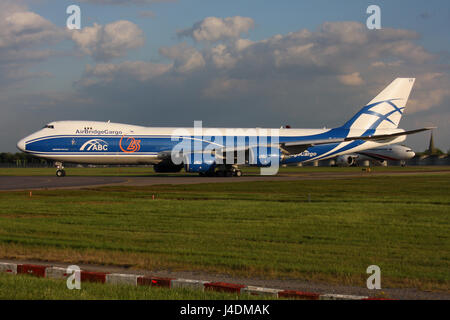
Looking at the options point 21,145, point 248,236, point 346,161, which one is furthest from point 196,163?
point 346,161

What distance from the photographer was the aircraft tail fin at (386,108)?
51375 mm

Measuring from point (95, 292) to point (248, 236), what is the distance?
639 centimetres

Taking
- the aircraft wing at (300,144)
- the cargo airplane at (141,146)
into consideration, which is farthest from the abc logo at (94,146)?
the aircraft wing at (300,144)

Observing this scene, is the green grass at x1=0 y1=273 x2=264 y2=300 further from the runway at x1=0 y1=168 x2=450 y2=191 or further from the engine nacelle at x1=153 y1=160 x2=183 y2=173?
the engine nacelle at x1=153 y1=160 x2=183 y2=173

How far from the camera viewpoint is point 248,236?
1364 centimetres

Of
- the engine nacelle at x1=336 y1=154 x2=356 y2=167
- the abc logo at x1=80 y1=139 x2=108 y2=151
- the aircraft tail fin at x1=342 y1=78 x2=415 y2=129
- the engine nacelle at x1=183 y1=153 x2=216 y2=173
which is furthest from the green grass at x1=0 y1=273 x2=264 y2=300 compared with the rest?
the engine nacelle at x1=336 y1=154 x2=356 y2=167

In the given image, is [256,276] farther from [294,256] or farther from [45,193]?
[45,193]

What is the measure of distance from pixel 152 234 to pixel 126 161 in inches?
1293

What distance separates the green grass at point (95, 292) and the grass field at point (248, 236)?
2.05 meters

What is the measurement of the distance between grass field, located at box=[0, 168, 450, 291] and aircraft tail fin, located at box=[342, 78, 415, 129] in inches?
1184

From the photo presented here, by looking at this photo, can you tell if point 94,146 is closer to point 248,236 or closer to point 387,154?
point 248,236

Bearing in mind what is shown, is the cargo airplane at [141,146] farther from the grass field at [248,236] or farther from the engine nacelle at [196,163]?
the grass field at [248,236]
